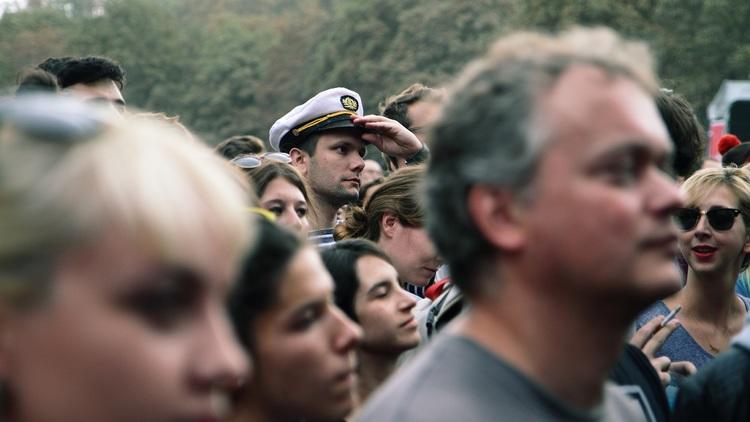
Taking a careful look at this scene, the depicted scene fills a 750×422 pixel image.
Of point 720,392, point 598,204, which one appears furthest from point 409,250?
point 598,204

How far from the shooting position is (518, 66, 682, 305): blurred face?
93.1 inches

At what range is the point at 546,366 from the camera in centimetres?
241

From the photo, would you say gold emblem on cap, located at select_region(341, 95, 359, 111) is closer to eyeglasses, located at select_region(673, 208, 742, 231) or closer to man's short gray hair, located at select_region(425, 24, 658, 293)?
eyeglasses, located at select_region(673, 208, 742, 231)

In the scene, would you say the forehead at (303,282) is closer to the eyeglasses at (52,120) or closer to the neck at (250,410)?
the neck at (250,410)

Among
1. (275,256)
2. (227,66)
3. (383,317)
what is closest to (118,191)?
(275,256)

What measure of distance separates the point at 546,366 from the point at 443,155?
19.3 inches

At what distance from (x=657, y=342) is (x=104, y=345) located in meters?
3.07

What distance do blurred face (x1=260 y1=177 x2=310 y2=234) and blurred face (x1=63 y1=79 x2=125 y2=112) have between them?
131 centimetres

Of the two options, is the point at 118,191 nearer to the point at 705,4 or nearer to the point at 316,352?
the point at 316,352

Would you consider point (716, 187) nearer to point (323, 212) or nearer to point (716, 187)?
point (716, 187)

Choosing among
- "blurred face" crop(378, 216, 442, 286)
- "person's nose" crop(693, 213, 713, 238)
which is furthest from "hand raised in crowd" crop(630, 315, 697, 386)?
"blurred face" crop(378, 216, 442, 286)

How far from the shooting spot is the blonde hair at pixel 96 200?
5.66 ft

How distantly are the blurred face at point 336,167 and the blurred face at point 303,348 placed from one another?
144 inches

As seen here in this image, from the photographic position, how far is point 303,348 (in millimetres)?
2971
